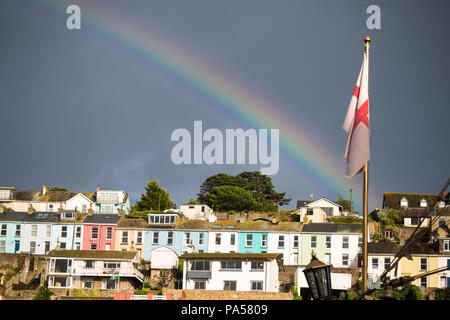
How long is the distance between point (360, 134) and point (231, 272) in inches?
2126

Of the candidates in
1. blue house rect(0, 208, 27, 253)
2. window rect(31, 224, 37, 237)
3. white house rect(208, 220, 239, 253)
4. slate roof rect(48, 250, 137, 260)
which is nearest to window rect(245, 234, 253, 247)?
white house rect(208, 220, 239, 253)

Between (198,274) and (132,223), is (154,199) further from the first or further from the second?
(198,274)

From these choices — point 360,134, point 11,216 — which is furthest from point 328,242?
point 360,134

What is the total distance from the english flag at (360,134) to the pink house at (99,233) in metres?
70.5

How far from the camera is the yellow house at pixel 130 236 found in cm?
8296

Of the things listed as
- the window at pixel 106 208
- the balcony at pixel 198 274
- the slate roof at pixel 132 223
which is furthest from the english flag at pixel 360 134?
the window at pixel 106 208

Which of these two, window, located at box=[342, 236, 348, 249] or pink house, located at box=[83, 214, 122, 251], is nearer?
window, located at box=[342, 236, 348, 249]

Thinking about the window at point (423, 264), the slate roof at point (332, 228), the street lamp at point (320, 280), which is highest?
the slate roof at point (332, 228)

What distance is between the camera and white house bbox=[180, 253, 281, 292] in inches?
2682

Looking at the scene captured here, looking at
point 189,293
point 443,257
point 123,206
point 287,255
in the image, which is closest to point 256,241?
point 287,255

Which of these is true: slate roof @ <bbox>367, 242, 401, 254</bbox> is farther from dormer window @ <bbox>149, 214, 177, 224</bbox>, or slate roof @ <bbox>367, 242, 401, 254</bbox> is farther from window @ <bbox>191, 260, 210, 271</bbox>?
dormer window @ <bbox>149, 214, 177, 224</bbox>

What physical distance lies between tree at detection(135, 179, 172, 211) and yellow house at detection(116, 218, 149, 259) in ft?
70.8

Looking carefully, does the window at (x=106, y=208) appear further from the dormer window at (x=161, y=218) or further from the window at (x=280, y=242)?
the window at (x=280, y=242)

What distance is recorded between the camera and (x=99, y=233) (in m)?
85.0
